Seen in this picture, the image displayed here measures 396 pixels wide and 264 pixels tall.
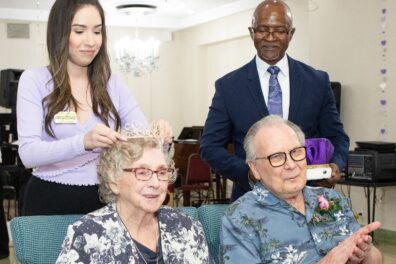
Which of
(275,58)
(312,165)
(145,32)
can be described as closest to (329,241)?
(312,165)

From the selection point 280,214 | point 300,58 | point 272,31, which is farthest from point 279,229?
point 300,58

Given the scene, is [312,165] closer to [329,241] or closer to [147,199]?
[329,241]

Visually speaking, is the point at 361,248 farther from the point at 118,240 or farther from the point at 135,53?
the point at 135,53

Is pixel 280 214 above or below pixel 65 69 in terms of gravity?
below

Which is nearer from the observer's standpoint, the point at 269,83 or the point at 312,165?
the point at 312,165

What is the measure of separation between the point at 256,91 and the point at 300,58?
587cm

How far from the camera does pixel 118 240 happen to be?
1834 millimetres

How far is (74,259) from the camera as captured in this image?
69.0 inches

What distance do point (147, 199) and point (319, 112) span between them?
98 cm

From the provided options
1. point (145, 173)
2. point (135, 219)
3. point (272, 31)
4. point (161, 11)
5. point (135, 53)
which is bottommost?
point (135, 219)

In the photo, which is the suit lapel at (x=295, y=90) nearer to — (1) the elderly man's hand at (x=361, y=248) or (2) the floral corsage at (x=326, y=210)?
(2) the floral corsage at (x=326, y=210)

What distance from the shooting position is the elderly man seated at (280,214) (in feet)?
6.68

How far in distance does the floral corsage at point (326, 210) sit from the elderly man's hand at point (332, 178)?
0.15 meters

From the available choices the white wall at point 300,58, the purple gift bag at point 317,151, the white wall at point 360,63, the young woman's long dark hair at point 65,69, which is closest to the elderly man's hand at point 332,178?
the purple gift bag at point 317,151
